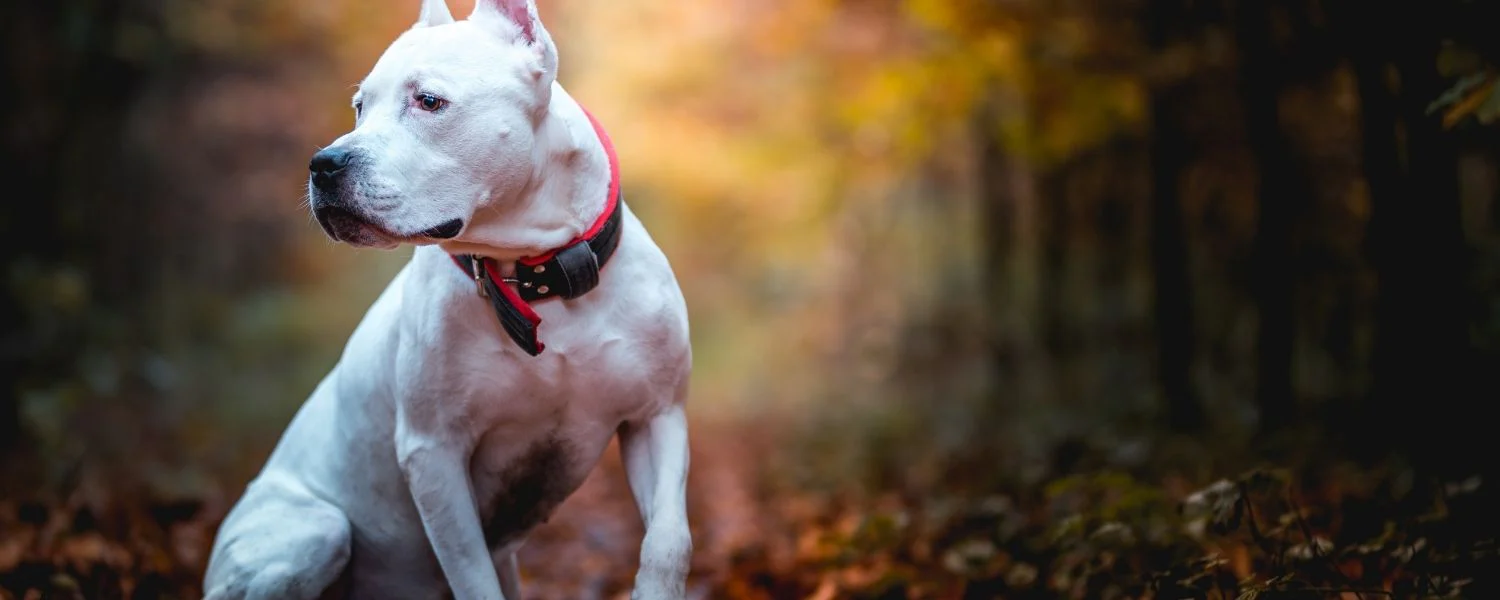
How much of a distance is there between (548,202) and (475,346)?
0.41 m

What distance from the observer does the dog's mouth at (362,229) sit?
109 inches

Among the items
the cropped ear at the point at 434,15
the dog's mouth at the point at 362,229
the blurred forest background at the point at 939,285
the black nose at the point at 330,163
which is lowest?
the blurred forest background at the point at 939,285

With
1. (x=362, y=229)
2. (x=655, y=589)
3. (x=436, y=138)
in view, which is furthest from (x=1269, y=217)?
(x=362, y=229)

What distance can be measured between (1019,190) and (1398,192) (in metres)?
9.84

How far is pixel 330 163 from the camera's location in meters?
2.74

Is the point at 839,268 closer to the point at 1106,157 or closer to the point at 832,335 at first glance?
the point at 832,335

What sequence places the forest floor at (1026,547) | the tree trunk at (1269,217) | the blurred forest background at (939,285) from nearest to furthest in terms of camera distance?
the forest floor at (1026,547) → the blurred forest background at (939,285) → the tree trunk at (1269,217)

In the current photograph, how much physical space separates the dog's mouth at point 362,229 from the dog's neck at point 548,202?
0.11m

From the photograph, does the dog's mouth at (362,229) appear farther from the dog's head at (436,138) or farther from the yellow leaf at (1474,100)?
the yellow leaf at (1474,100)

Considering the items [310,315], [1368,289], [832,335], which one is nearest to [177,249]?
[310,315]

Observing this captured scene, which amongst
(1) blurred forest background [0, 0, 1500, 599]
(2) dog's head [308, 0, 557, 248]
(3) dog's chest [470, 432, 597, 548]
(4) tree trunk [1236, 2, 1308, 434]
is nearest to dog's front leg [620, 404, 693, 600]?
(3) dog's chest [470, 432, 597, 548]

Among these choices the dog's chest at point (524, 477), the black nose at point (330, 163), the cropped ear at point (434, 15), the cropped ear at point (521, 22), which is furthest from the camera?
the dog's chest at point (524, 477)

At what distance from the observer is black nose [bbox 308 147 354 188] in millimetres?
2734

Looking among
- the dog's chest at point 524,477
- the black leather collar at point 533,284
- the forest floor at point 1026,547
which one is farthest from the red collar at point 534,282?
the forest floor at point 1026,547
